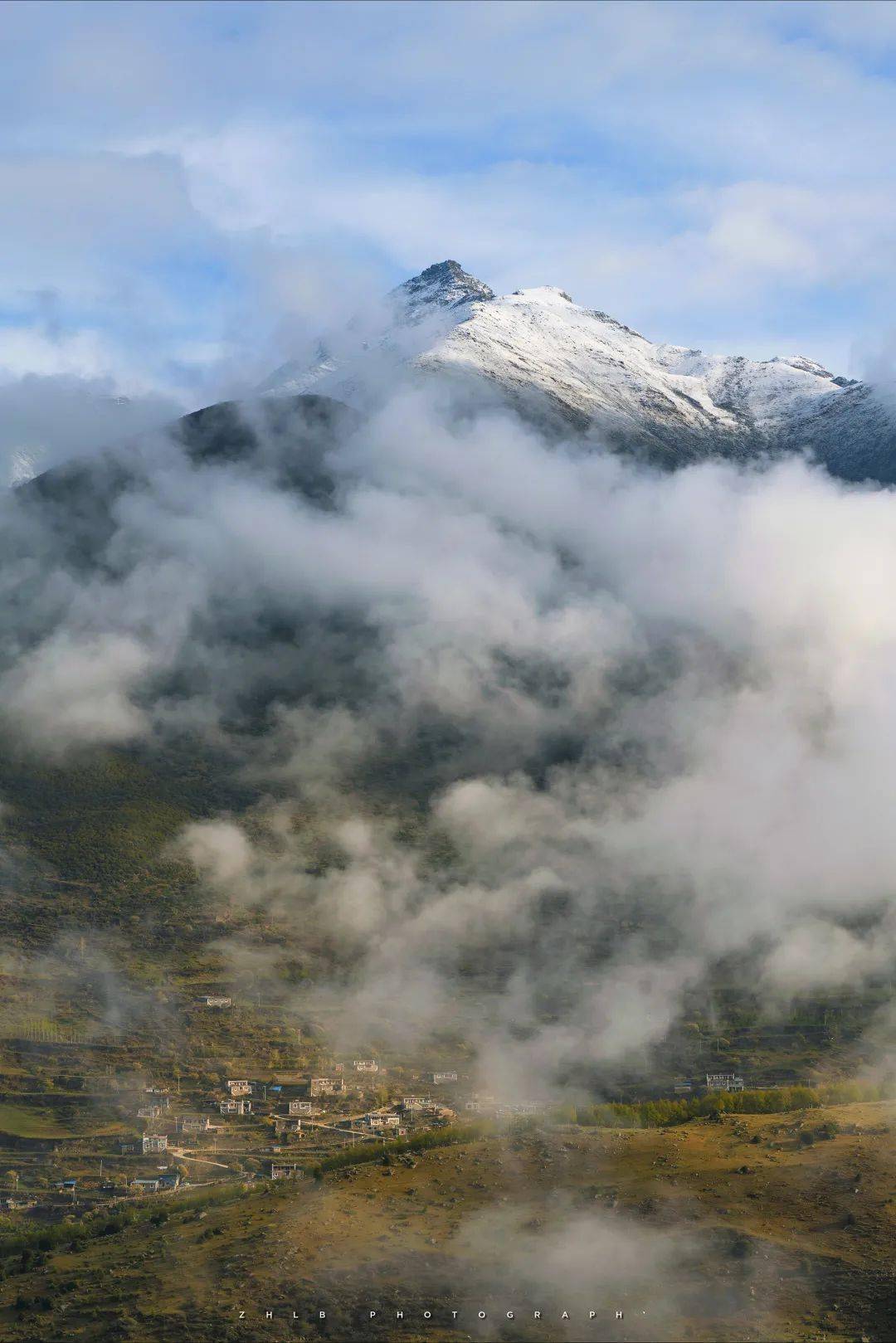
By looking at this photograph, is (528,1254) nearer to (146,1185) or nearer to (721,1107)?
(721,1107)

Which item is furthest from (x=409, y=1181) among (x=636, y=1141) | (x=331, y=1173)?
(x=636, y=1141)

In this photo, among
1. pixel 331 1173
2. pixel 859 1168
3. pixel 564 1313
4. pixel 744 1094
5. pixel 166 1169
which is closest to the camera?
pixel 564 1313

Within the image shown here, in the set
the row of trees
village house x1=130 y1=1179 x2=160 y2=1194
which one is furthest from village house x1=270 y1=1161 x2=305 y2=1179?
the row of trees

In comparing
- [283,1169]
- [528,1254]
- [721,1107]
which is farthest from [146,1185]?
[528,1254]

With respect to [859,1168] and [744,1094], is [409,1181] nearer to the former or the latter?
[859,1168]

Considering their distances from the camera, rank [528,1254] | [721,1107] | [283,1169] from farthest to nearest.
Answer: [283,1169] < [721,1107] < [528,1254]

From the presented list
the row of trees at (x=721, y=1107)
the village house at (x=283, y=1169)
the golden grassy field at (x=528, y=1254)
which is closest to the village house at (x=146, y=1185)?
the village house at (x=283, y=1169)

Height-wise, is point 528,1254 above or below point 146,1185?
below

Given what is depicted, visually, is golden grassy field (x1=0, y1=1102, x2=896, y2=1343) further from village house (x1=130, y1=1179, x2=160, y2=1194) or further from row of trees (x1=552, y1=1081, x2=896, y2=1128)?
village house (x1=130, y1=1179, x2=160, y2=1194)

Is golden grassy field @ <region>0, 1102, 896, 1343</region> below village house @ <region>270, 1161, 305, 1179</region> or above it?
below
